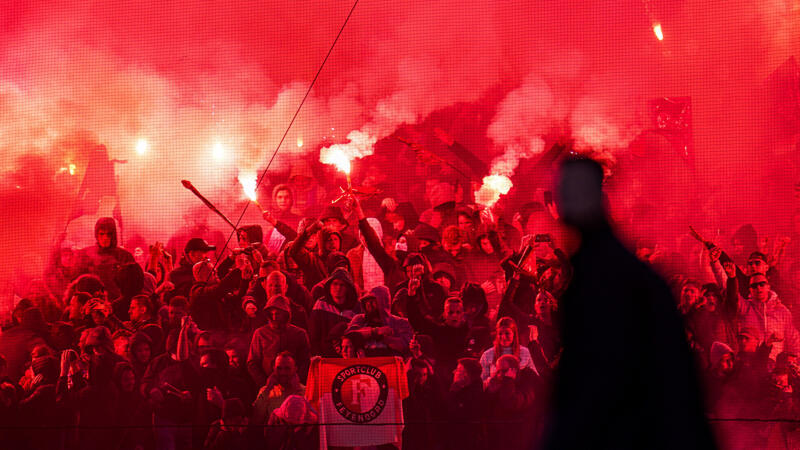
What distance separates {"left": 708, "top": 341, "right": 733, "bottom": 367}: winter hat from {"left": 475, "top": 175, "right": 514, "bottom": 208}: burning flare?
1.26 m

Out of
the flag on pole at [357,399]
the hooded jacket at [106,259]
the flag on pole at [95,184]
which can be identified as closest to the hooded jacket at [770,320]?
the flag on pole at [357,399]

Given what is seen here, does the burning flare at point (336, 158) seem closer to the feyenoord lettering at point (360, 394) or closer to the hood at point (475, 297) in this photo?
the hood at point (475, 297)

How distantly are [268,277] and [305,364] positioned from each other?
48 cm

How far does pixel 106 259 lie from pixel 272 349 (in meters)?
1.04

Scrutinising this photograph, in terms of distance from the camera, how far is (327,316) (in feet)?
13.1

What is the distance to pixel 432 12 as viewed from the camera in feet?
13.9

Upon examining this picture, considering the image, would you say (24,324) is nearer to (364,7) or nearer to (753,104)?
(364,7)

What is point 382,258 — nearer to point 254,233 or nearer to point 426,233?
point 426,233

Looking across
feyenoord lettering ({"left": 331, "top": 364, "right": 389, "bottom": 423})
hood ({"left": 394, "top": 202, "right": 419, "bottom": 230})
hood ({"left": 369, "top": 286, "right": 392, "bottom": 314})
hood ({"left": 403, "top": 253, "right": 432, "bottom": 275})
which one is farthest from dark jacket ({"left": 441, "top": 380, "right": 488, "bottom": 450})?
hood ({"left": 394, "top": 202, "right": 419, "bottom": 230})

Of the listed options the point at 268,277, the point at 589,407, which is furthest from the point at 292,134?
the point at 589,407

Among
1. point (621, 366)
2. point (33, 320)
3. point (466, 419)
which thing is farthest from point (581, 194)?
point (33, 320)

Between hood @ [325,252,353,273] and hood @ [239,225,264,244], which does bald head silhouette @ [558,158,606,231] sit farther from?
hood @ [239,225,264,244]

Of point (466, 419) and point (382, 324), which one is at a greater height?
point (382, 324)

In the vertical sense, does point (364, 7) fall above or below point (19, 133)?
above
